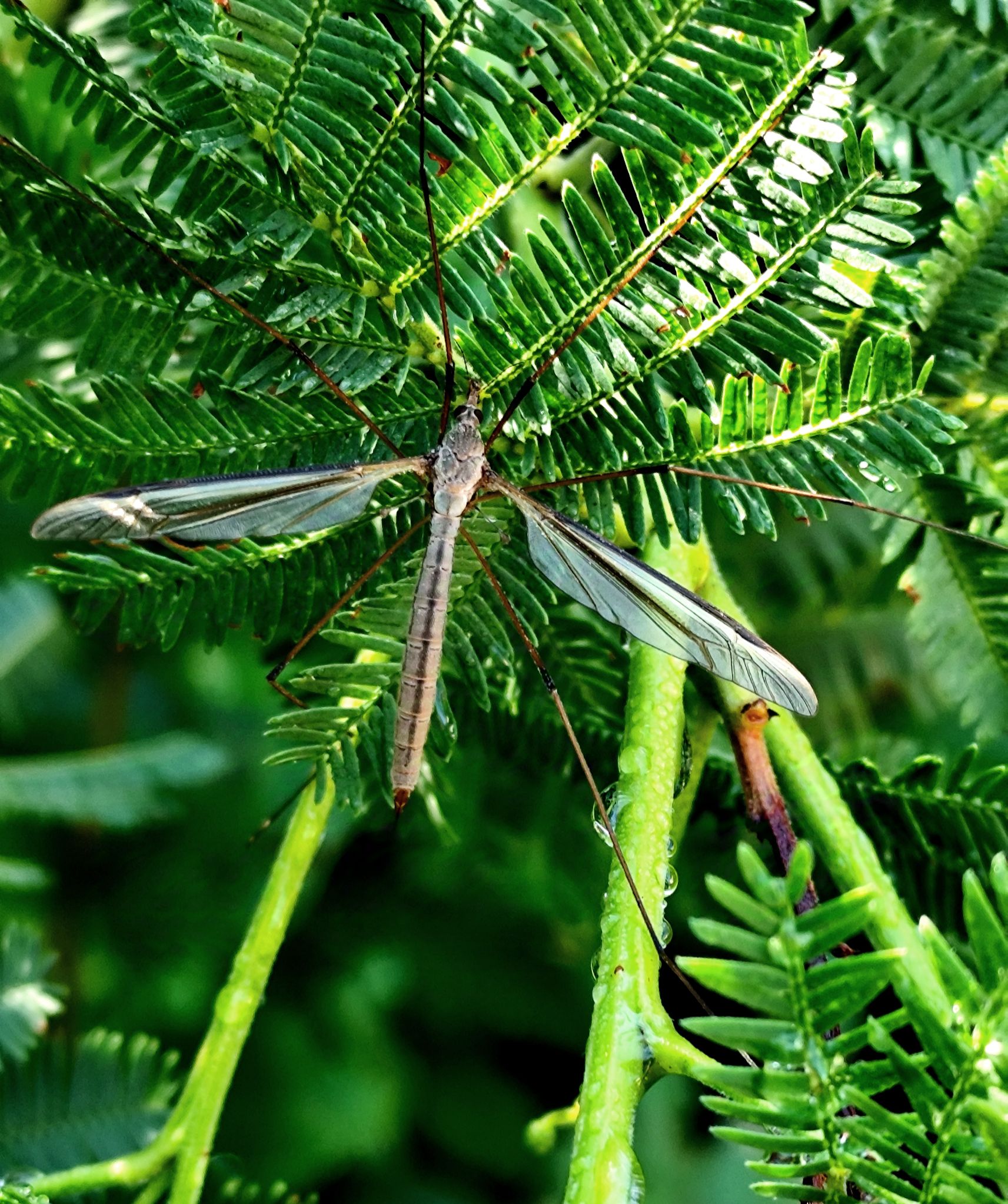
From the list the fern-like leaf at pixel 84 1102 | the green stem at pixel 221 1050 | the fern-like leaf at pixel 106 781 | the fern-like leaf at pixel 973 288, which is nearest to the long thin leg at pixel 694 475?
the fern-like leaf at pixel 973 288

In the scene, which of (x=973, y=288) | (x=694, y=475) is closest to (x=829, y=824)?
(x=694, y=475)

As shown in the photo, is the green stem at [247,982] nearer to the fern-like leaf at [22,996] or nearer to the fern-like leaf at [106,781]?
the fern-like leaf at [22,996]

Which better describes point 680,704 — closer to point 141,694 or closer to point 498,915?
point 498,915

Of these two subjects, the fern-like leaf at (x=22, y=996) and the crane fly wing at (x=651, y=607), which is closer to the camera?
the crane fly wing at (x=651, y=607)

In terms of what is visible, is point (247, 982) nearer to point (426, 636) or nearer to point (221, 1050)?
point (221, 1050)

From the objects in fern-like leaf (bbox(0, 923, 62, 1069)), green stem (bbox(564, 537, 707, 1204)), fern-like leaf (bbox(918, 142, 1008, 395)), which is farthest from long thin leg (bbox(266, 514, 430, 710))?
fern-like leaf (bbox(0, 923, 62, 1069))

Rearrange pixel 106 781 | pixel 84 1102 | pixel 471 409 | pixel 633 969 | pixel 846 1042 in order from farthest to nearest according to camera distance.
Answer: pixel 106 781, pixel 84 1102, pixel 471 409, pixel 633 969, pixel 846 1042

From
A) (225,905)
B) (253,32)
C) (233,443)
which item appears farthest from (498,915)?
(253,32)
